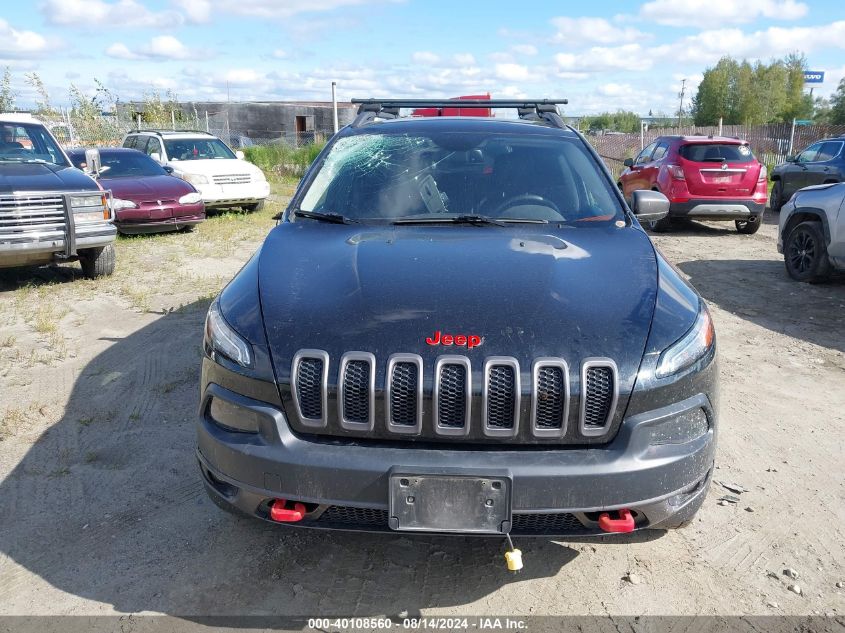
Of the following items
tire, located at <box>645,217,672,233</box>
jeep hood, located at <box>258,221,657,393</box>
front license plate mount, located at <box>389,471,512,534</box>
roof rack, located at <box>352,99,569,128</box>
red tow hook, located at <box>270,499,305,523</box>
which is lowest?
tire, located at <box>645,217,672,233</box>

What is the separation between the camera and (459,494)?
2.26 m

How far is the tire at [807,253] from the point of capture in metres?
7.64

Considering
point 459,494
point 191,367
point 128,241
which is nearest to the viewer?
point 459,494

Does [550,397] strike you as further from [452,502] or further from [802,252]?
[802,252]

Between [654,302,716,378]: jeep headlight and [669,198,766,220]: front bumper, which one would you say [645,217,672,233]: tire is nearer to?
[669,198,766,220]: front bumper

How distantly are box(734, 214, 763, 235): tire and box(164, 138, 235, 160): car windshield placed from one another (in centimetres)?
958

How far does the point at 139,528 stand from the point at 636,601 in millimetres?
2141

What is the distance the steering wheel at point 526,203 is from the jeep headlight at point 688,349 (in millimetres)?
1143

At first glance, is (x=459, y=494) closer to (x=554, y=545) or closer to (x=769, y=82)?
(x=554, y=545)

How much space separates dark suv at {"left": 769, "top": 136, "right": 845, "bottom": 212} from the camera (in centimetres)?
1241

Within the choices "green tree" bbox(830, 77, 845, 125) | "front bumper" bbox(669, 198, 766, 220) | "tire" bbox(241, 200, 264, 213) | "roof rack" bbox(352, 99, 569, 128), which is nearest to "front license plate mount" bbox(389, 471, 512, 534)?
"roof rack" bbox(352, 99, 569, 128)

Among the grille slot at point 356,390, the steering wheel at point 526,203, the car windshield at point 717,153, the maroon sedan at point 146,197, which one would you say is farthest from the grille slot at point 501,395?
the car windshield at point 717,153

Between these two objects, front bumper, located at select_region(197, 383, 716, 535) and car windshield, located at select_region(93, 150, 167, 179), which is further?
car windshield, located at select_region(93, 150, 167, 179)

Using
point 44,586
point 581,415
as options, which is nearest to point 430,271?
point 581,415
